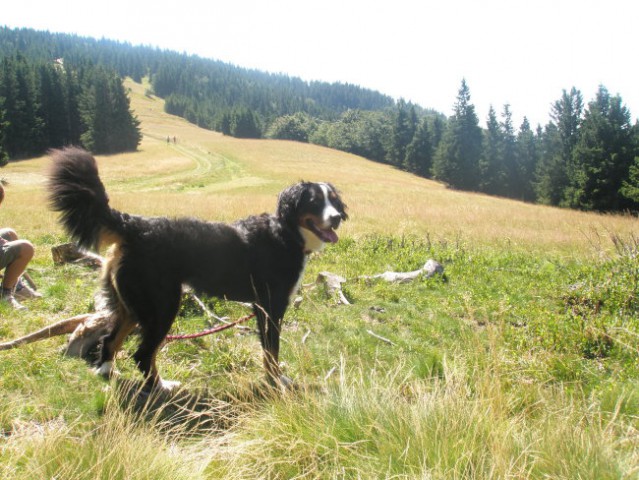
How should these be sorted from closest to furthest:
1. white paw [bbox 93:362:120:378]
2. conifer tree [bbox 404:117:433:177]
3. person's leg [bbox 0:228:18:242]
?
1. white paw [bbox 93:362:120:378]
2. person's leg [bbox 0:228:18:242]
3. conifer tree [bbox 404:117:433:177]

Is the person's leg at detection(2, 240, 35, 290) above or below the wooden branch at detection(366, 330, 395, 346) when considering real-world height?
below

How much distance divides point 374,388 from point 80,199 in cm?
243

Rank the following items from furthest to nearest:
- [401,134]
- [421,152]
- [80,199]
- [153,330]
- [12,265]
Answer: [401,134], [421,152], [12,265], [153,330], [80,199]

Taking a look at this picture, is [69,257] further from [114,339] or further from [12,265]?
[114,339]

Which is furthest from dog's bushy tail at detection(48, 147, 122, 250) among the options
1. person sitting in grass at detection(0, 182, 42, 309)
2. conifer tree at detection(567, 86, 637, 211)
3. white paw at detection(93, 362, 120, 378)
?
conifer tree at detection(567, 86, 637, 211)

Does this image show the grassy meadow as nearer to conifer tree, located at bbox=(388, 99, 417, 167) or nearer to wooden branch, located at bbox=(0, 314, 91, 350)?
wooden branch, located at bbox=(0, 314, 91, 350)

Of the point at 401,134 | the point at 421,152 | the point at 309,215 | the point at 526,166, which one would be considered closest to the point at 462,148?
the point at 526,166

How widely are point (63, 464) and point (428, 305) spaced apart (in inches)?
181

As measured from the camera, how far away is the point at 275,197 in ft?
81.7

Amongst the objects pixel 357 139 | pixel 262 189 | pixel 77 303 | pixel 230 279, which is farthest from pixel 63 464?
pixel 357 139

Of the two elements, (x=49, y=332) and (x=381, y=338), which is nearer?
(x=49, y=332)

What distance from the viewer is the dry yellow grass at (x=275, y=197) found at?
12752mm

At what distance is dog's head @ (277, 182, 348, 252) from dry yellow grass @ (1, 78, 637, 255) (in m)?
1.96

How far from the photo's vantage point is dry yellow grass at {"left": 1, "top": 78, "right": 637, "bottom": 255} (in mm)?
12752
